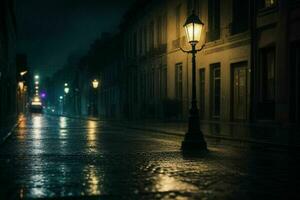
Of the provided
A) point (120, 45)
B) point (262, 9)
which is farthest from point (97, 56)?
point (262, 9)

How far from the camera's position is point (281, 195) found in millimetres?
7973

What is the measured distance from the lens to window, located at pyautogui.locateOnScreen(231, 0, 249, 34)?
30.0 meters

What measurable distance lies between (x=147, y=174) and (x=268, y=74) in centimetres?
1924

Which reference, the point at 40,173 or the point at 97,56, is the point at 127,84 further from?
the point at 40,173

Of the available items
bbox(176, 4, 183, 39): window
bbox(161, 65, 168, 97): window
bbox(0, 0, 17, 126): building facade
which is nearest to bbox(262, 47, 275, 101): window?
bbox(176, 4, 183, 39): window

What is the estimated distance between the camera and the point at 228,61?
3203 cm

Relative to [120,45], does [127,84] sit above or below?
below

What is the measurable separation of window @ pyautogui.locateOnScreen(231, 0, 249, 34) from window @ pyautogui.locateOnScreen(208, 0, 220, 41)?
7.24 ft

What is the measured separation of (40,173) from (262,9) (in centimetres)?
1993

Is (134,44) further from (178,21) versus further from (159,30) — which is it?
(178,21)

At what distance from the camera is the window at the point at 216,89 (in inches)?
1340

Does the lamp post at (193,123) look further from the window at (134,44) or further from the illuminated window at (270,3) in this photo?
the window at (134,44)

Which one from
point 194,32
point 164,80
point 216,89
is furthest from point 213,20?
point 194,32

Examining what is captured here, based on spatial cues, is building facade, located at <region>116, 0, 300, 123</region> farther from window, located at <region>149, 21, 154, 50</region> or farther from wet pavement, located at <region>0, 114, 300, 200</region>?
wet pavement, located at <region>0, 114, 300, 200</region>
